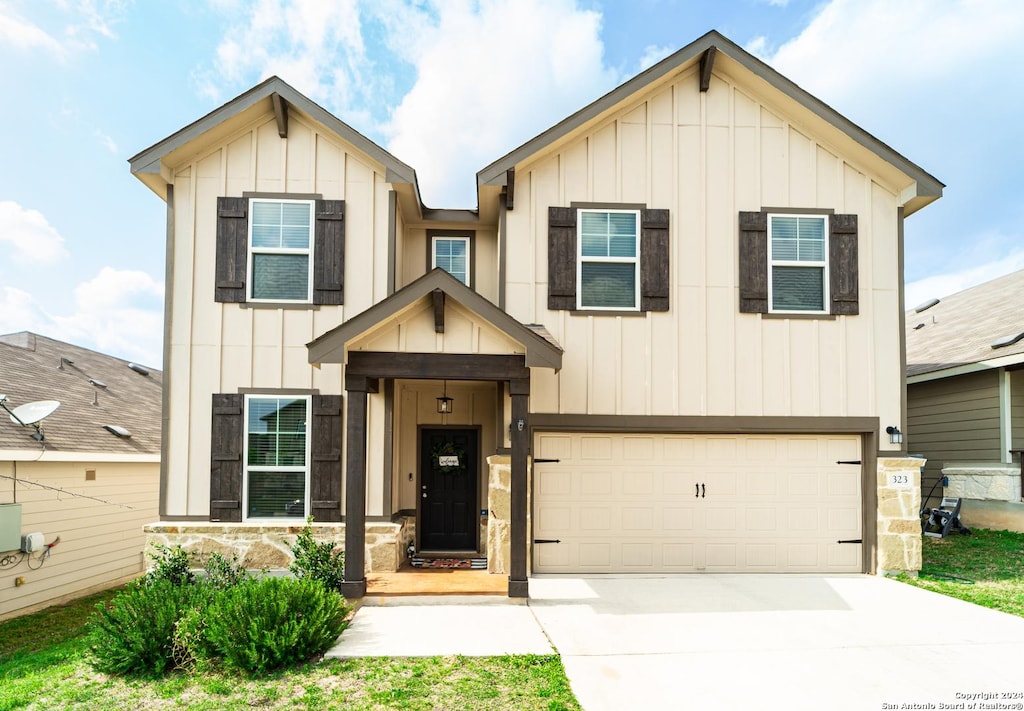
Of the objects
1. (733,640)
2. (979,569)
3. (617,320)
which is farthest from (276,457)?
(979,569)

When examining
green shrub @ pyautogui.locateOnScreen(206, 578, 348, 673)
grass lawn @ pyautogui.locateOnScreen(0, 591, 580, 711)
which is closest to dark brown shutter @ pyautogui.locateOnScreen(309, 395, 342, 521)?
green shrub @ pyautogui.locateOnScreen(206, 578, 348, 673)

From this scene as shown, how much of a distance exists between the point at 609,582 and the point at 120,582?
967 cm

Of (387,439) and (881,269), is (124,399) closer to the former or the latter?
(387,439)

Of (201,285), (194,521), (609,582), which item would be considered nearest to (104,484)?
(194,521)

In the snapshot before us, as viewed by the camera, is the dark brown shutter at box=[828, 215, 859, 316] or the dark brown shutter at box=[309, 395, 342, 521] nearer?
the dark brown shutter at box=[309, 395, 342, 521]

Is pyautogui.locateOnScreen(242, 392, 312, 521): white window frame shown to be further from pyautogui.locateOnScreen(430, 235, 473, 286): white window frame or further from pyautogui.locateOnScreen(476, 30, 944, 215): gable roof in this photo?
pyautogui.locateOnScreen(476, 30, 944, 215): gable roof

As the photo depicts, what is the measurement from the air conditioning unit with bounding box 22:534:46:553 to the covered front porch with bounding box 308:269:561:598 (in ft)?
18.3

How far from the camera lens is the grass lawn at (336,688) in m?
5.10

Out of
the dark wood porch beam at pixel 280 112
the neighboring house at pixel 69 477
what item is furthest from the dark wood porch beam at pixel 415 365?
the neighboring house at pixel 69 477

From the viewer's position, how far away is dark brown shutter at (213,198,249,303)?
30.4 ft

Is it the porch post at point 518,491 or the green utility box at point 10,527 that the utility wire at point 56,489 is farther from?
the porch post at point 518,491

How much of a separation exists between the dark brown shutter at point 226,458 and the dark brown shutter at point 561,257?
4326mm

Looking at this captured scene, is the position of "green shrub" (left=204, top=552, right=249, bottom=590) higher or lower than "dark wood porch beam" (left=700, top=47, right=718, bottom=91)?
lower

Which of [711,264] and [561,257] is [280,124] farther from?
[711,264]
